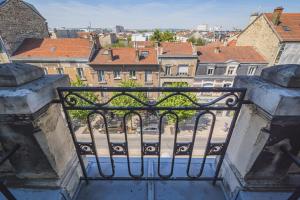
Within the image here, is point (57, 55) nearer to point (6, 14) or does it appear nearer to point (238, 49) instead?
point (6, 14)

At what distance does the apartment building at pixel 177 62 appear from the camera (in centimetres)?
1341

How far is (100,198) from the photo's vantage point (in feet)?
5.73

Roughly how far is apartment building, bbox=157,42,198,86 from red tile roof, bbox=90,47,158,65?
2.83 ft

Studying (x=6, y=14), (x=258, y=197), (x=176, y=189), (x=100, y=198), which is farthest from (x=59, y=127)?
(x=6, y=14)

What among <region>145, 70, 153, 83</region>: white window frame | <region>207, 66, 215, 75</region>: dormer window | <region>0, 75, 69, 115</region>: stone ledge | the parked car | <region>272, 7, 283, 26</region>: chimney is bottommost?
the parked car

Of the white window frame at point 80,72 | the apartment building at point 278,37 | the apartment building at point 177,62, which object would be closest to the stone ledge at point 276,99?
the apartment building at point 177,62

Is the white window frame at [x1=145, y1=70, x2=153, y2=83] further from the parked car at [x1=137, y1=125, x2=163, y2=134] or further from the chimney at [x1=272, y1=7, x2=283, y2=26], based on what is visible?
the chimney at [x1=272, y1=7, x2=283, y2=26]

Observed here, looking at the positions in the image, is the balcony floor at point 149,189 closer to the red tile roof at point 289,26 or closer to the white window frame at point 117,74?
the white window frame at point 117,74

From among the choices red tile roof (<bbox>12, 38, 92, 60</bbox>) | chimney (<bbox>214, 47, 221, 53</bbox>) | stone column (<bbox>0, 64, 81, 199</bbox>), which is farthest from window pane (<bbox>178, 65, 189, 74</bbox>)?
stone column (<bbox>0, 64, 81, 199</bbox>)

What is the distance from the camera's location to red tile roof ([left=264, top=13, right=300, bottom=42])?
13.0m

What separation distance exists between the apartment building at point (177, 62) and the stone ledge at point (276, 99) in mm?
12671

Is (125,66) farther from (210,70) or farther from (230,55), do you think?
(230,55)

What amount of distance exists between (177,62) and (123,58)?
16.0 ft

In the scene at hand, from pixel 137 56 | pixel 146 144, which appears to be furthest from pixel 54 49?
pixel 146 144
